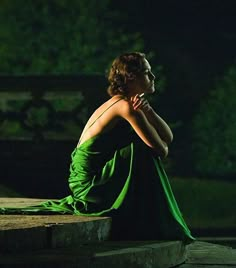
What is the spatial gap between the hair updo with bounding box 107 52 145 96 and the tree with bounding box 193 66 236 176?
1433cm

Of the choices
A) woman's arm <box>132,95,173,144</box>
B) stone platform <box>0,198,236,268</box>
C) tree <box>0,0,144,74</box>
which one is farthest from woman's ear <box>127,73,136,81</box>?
tree <box>0,0,144,74</box>

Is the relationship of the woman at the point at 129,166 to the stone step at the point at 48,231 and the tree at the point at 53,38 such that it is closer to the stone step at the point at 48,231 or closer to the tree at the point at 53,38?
the stone step at the point at 48,231

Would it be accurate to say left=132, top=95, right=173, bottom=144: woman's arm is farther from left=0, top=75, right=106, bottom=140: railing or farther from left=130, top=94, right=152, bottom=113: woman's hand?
left=0, top=75, right=106, bottom=140: railing

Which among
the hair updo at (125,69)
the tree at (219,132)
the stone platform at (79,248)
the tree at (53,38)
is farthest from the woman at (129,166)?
the tree at (53,38)

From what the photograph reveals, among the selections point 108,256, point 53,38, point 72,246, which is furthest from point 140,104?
point 53,38

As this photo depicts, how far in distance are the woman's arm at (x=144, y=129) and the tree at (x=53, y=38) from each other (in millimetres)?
14760

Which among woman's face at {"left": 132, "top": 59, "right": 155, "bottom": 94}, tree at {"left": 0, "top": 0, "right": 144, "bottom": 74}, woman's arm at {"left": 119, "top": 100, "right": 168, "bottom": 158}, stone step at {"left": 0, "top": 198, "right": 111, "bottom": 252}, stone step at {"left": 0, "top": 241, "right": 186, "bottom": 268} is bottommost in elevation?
stone step at {"left": 0, "top": 241, "right": 186, "bottom": 268}

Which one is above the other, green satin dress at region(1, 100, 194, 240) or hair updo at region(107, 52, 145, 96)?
hair updo at region(107, 52, 145, 96)

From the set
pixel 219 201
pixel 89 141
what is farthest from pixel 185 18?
Result: pixel 89 141

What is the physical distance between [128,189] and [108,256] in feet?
3.16

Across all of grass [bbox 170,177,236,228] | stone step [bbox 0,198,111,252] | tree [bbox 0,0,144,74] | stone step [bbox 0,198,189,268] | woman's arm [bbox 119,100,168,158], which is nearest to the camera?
stone step [bbox 0,198,189,268]

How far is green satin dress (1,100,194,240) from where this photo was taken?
23.3 ft

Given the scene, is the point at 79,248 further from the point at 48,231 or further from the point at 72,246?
the point at 48,231

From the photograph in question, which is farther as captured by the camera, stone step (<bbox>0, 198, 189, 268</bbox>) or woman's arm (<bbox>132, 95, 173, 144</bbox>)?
woman's arm (<bbox>132, 95, 173, 144</bbox>)
